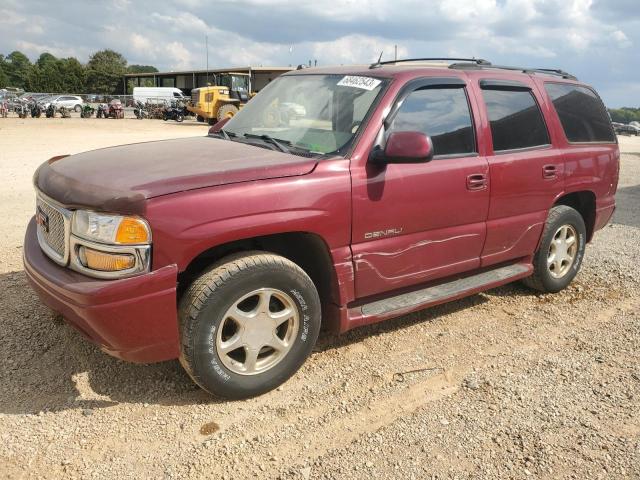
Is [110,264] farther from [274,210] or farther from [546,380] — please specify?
[546,380]

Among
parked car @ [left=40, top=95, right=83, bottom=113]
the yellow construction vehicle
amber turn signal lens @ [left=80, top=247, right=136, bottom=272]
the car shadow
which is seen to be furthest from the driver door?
parked car @ [left=40, top=95, right=83, bottom=113]

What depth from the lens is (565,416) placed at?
121 inches

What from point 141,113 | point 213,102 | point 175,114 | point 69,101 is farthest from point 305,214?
point 69,101

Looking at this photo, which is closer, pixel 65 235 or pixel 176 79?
pixel 65 235

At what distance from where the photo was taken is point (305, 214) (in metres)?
3.06

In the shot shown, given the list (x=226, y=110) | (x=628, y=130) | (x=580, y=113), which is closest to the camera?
(x=580, y=113)

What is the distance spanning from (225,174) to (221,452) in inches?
54.9

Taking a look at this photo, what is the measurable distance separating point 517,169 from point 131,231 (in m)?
2.85

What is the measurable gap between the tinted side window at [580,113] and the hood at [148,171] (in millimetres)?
2618

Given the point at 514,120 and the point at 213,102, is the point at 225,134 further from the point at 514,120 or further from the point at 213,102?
the point at 213,102

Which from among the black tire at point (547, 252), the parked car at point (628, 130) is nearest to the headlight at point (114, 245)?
the black tire at point (547, 252)

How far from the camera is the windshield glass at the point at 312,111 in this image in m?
3.51

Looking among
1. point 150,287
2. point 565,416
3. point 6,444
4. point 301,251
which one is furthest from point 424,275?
point 6,444

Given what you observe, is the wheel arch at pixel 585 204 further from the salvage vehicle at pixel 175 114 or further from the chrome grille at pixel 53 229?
the salvage vehicle at pixel 175 114
